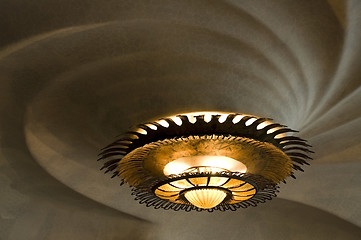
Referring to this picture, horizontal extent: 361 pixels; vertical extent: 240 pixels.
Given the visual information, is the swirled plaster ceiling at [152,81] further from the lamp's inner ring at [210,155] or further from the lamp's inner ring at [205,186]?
the lamp's inner ring at [205,186]

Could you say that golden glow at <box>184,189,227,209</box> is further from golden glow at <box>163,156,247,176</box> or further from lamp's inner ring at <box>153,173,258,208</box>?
golden glow at <box>163,156,247,176</box>

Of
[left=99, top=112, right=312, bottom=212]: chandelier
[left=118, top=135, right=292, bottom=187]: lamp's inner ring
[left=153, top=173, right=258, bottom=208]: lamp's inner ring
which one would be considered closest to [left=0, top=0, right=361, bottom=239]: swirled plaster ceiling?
[left=99, top=112, right=312, bottom=212]: chandelier

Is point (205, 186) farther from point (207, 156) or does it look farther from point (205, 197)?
point (207, 156)

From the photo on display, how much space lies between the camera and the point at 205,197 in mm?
4082

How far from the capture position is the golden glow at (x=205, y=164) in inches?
157

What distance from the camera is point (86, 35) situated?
10.8ft

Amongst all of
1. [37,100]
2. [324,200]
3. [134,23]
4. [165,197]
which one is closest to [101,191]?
[165,197]

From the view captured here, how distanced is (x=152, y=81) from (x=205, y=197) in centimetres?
102

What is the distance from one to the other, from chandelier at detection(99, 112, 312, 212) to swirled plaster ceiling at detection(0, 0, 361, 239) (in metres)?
0.26

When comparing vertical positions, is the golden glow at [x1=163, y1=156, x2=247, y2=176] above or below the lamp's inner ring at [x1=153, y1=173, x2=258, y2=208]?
above

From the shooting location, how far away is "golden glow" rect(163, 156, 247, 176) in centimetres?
399

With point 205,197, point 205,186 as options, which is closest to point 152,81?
point 205,186

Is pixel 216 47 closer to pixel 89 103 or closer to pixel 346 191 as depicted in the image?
pixel 89 103

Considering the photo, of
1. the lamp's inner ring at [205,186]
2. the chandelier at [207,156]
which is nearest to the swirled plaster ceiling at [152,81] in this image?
the chandelier at [207,156]
